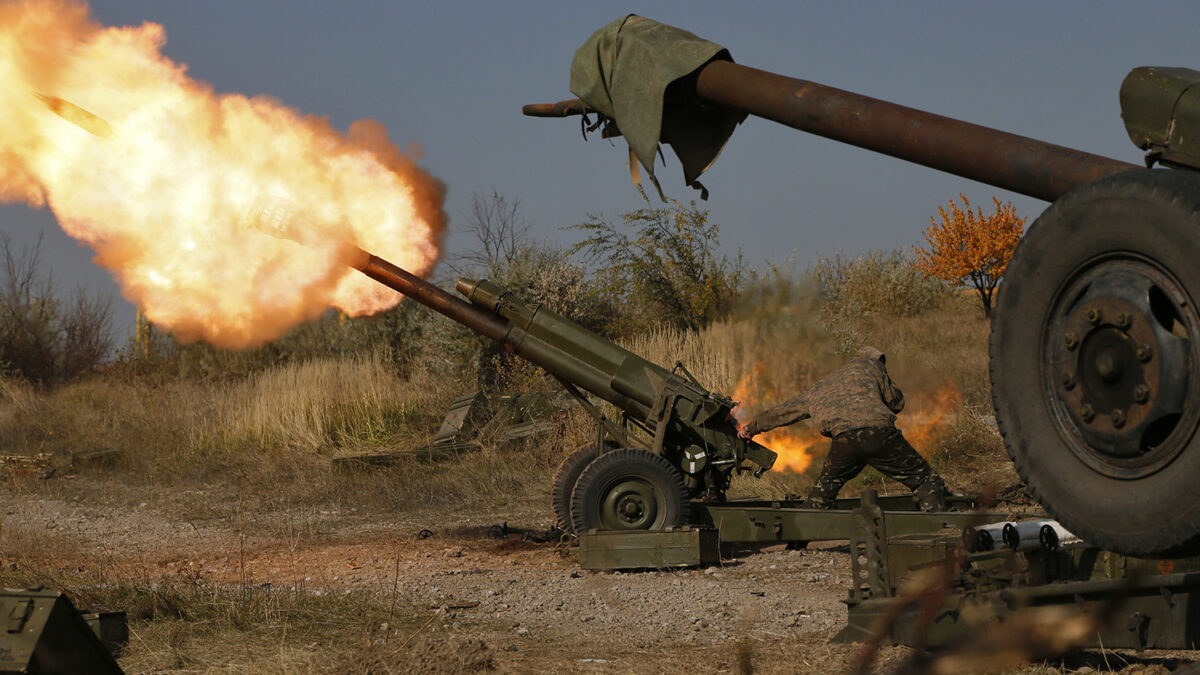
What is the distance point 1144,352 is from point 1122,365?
0.07 metres

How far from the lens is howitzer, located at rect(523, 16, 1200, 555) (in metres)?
2.01

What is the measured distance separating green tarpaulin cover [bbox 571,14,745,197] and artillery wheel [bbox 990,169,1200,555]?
1.19 m

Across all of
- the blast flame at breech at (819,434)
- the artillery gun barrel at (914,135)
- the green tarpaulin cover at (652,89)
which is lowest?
the artillery gun barrel at (914,135)

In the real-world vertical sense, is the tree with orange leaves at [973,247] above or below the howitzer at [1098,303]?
above

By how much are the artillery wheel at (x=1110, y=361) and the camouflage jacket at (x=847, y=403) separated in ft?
22.5

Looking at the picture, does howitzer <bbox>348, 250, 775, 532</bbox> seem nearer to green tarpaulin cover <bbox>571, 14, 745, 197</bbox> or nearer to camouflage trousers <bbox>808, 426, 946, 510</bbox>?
camouflage trousers <bbox>808, 426, 946, 510</bbox>

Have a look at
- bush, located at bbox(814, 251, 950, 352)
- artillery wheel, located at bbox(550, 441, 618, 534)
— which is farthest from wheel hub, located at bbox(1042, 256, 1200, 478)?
bush, located at bbox(814, 251, 950, 352)

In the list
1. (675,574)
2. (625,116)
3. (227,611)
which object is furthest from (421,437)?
(625,116)

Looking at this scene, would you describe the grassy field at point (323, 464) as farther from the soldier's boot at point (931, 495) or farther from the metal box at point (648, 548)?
the metal box at point (648, 548)

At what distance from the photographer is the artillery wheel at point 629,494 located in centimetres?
904

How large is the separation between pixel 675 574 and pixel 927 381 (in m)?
6.03

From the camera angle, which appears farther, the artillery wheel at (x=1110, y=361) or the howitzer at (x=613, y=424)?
the howitzer at (x=613, y=424)

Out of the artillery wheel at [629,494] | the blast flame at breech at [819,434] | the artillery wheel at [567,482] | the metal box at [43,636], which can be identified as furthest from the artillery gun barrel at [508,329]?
the metal box at [43,636]

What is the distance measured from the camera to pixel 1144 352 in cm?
203
